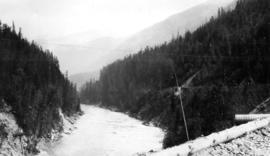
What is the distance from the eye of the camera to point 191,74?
79.1 m

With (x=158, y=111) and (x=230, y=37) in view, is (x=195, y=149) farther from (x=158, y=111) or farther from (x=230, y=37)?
(x=230, y=37)

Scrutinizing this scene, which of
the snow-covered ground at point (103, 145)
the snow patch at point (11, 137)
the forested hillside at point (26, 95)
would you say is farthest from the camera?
the forested hillside at point (26, 95)

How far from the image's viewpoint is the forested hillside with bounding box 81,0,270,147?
29.0 meters

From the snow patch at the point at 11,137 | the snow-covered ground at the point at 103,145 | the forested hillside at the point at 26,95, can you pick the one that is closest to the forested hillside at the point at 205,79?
the snow-covered ground at the point at 103,145

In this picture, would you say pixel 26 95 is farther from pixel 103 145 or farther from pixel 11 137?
pixel 103 145

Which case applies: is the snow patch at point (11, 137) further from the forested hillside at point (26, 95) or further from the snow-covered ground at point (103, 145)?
the snow-covered ground at point (103, 145)

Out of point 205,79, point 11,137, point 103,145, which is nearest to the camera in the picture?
point 11,137

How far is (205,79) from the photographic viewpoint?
212ft

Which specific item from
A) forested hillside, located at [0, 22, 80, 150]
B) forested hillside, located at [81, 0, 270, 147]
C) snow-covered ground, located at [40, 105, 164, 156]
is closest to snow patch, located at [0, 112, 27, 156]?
forested hillside, located at [0, 22, 80, 150]

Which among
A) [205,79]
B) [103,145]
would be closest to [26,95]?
[103,145]

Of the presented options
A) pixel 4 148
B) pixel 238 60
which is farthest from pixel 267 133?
pixel 238 60

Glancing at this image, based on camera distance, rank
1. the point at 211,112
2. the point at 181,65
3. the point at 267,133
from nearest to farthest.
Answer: the point at 267,133
the point at 211,112
the point at 181,65

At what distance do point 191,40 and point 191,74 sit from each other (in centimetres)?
2626

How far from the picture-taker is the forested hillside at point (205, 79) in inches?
1143
